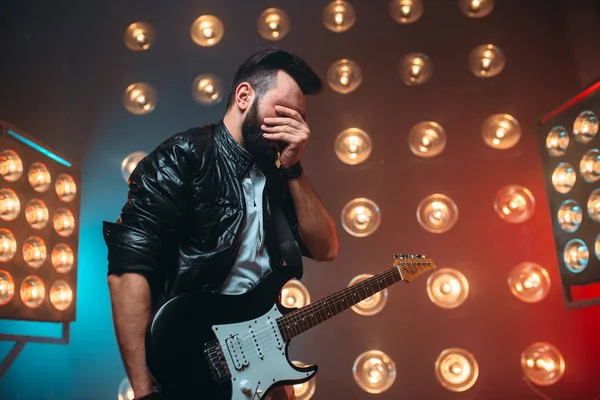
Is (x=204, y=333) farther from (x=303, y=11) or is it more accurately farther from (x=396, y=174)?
(x=303, y=11)

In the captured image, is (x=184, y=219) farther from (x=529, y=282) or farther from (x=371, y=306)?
(x=529, y=282)

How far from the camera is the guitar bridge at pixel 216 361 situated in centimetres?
130

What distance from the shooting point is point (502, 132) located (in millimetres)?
2816

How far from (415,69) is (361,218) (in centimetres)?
83

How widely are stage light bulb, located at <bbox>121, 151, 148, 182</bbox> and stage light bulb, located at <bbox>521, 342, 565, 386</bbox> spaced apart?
205cm

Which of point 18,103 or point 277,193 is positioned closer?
point 277,193

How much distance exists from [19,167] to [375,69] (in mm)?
1733

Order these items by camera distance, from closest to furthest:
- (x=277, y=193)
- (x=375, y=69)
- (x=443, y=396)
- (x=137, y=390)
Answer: (x=137, y=390)
(x=277, y=193)
(x=443, y=396)
(x=375, y=69)

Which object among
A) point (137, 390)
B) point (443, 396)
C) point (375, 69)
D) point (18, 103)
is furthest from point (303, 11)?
point (137, 390)

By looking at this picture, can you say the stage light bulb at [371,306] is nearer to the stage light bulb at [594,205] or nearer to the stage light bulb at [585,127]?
the stage light bulb at [594,205]

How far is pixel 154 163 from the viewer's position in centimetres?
145

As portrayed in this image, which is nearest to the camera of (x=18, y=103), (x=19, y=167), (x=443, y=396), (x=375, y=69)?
(x=19, y=167)

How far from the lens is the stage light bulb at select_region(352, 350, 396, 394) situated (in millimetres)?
2570

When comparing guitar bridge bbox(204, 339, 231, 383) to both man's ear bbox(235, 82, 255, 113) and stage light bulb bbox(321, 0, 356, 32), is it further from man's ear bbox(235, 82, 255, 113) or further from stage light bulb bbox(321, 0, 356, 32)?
stage light bulb bbox(321, 0, 356, 32)
